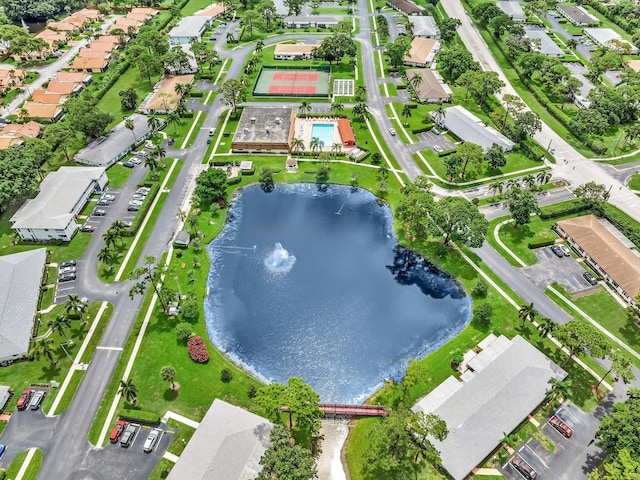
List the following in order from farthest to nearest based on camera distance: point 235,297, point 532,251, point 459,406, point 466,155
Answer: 1. point 466,155
2. point 532,251
3. point 235,297
4. point 459,406

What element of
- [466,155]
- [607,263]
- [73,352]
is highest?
[466,155]

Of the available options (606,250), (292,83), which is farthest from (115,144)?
(606,250)

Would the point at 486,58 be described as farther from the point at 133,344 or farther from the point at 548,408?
the point at 133,344

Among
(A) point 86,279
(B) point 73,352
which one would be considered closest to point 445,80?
(A) point 86,279

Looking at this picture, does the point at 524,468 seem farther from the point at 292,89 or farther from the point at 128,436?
the point at 292,89

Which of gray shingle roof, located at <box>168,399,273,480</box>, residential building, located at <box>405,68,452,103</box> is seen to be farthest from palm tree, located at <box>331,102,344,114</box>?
gray shingle roof, located at <box>168,399,273,480</box>

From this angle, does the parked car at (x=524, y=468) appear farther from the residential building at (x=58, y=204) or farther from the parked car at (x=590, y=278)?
the residential building at (x=58, y=204)

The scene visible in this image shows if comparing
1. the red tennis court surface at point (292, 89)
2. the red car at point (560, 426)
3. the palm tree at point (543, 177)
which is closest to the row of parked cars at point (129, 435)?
the red car at point (560, 426)
